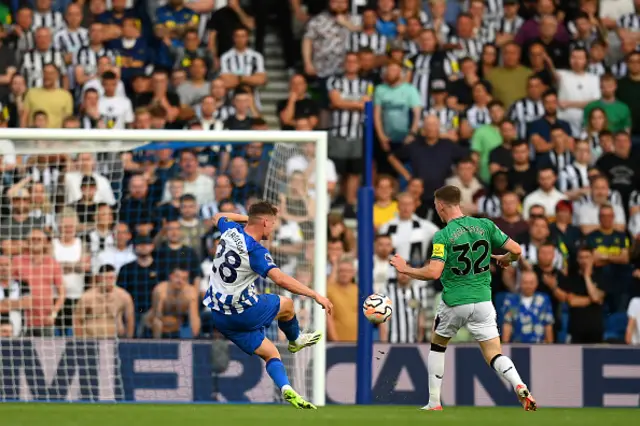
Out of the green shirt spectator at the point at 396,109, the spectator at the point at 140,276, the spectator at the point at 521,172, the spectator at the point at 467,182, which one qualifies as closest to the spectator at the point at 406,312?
the spectator at the point at 467,182

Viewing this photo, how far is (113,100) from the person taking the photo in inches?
653

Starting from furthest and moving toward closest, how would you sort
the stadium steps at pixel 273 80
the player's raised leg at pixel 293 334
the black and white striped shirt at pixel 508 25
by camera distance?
the black and white striped shirt at pixel 508 25 → the stadium steps at pixel 273 80 → the player's raised leg at pixel 293 334

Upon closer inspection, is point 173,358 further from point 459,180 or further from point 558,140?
point 558,140

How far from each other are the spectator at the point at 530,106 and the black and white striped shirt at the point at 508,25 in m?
1.42

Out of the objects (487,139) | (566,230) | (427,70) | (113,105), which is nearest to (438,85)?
(427,70)

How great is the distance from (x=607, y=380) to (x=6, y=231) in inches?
251

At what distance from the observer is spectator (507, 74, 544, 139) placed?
56.4ft

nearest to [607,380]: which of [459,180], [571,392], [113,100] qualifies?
[571,392]

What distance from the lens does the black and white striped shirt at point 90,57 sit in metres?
17.1

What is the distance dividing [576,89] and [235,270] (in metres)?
8.11

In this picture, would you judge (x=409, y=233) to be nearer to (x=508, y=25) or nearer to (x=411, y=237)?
(x=411, y=237)

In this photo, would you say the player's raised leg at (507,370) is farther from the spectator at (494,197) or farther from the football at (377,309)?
the spectator at (494,197)

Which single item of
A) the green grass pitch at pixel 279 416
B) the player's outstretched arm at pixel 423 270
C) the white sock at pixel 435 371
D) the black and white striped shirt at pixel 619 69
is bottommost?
the green grass pitch at pixel 279 416

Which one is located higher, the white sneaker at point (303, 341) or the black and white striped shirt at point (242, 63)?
the black and white striped shirt at point (242, 63)
